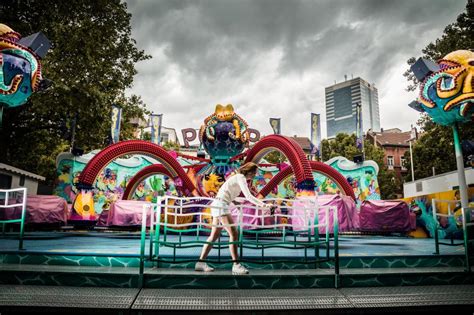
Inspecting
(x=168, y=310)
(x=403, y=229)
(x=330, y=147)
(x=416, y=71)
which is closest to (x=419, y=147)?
(x=330, y=147)

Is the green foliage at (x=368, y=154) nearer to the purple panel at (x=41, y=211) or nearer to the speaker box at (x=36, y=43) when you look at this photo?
the purple panel at (x=41, y=211)

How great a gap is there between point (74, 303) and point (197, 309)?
1391 millimetres

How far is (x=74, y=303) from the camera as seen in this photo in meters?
3.72

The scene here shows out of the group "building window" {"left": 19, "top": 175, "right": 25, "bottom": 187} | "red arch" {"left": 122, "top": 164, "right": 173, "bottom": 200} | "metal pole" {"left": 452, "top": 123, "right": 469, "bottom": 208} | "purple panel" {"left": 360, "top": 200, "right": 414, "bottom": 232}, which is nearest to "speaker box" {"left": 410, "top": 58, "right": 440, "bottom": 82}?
"metal pole" {"left": 452, "top": 123, "right": 469, "bottom": 208}

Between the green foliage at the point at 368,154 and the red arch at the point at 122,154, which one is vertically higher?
the green foliage at the point at 368,154

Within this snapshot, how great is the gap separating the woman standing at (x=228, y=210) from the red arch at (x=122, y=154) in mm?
6188

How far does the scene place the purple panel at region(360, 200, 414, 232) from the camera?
535 inches

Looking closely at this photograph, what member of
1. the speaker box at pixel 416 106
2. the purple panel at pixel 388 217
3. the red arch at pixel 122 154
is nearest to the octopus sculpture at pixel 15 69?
the red arch at pixel 122 154

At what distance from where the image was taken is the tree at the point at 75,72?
1494 centimetres

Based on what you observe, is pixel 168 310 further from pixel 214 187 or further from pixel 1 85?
pixel 214 187

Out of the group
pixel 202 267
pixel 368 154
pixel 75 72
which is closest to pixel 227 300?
pixel 202 267

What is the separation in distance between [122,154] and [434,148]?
24.4 m

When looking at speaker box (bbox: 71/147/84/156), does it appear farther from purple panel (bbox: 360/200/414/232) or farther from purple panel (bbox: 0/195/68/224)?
purple panel (bbox: 360/200/414/232)

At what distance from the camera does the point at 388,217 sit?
45.1 ft
